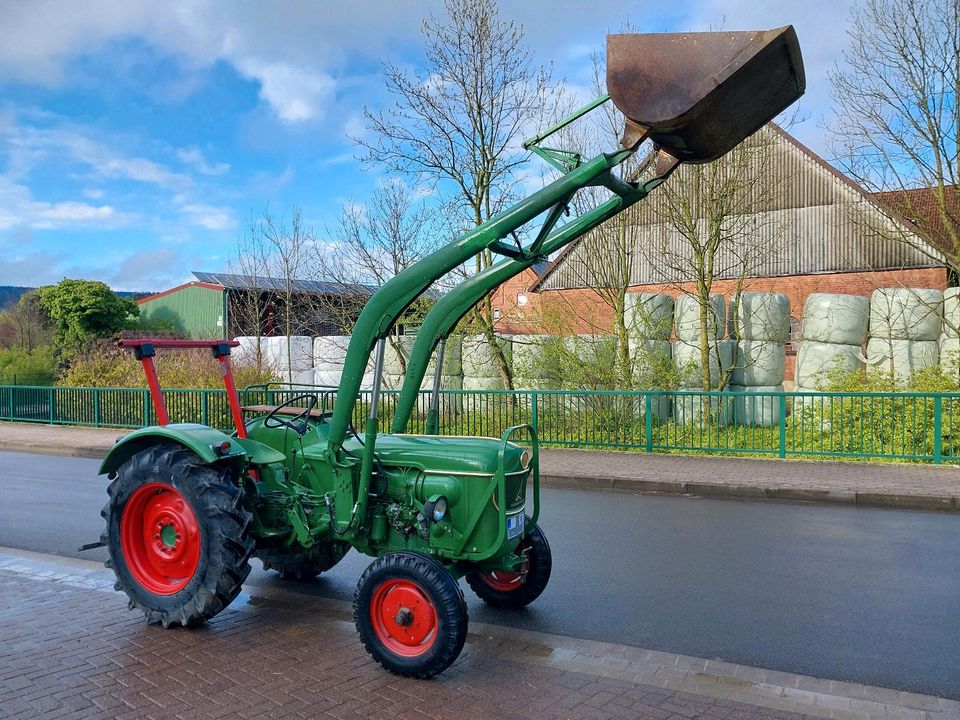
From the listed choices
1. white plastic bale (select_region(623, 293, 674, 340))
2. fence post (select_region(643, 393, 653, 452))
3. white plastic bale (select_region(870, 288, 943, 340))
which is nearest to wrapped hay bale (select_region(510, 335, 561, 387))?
white plastic bale (select_region(623, 293, 674, 340))

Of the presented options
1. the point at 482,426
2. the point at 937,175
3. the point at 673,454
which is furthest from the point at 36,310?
the point at 937,175

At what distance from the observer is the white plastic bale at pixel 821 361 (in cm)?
1634

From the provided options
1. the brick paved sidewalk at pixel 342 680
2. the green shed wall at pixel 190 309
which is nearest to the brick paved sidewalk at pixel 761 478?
the brick paved sidewalk at pixel 342 680

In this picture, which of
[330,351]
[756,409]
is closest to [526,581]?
[756,409]

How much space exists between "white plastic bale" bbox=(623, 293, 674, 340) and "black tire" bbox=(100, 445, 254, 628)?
12.7m

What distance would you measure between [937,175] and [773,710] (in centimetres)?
1403

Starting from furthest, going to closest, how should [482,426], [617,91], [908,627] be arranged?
[482,426] → [908,627] → [617,91]

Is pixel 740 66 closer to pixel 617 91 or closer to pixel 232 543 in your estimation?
pixel 617 91

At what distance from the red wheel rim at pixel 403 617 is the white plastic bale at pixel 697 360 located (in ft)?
42.2

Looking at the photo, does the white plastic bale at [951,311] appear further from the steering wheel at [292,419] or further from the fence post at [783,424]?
the steering wheel at [292,419]

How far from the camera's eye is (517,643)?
16.4ft

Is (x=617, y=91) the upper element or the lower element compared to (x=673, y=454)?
upper

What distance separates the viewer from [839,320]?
1666 cm

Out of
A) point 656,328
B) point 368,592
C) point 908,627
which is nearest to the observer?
point 368,592
